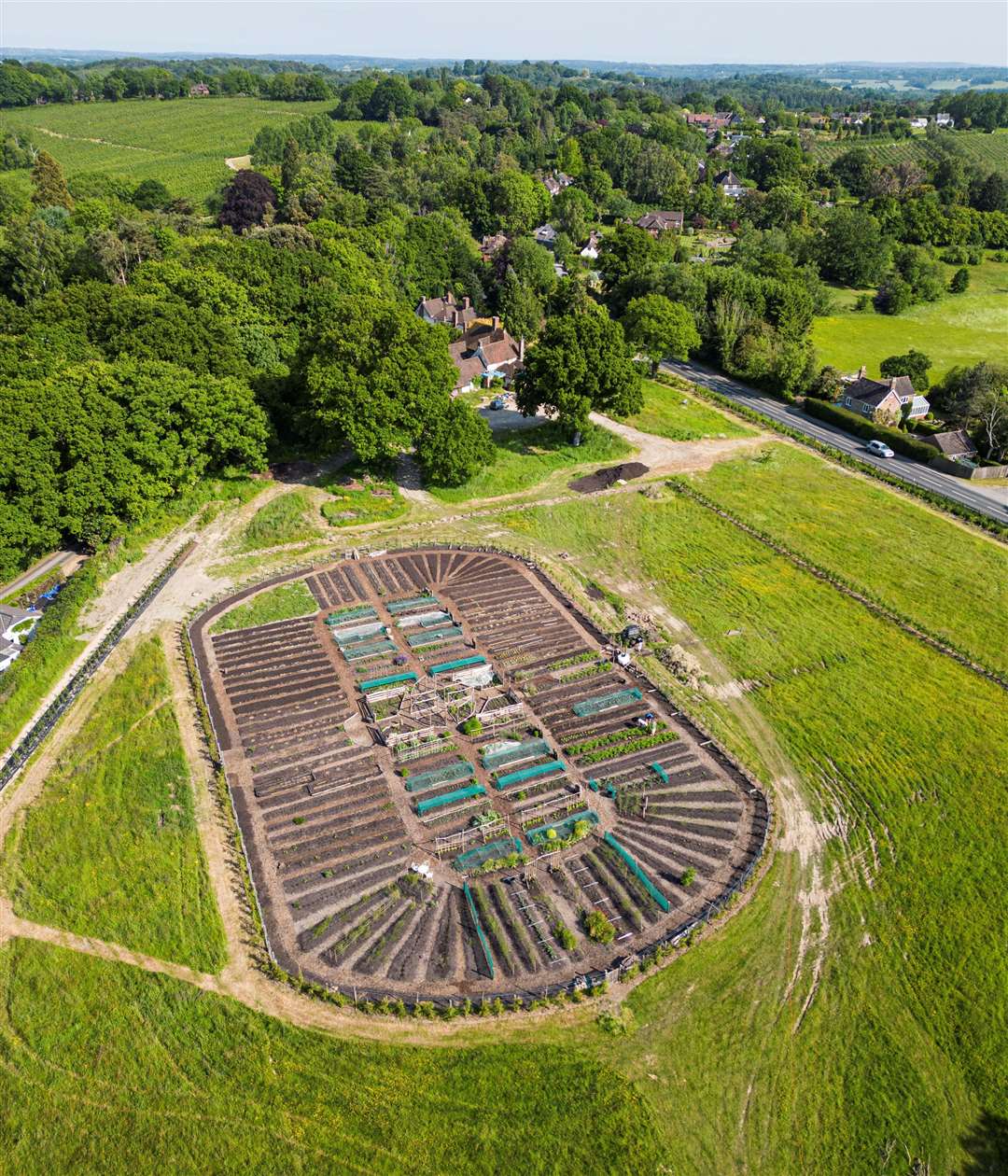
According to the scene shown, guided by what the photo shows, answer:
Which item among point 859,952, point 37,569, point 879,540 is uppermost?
point 37,569

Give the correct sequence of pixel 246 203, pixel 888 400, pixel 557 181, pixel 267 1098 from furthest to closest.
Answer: pixel 557 181 → pixel 246 203 → pixel 888 400 → pixel 267 1098

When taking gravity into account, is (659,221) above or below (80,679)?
above

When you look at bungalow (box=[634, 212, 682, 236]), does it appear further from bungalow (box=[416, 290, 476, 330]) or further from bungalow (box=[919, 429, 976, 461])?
bungalow (box=[919, 429, 976, 461])

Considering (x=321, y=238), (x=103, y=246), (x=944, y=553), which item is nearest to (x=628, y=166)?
(x=321, y=238)

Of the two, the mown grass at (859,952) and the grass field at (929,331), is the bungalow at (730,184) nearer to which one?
the grass field at (929,331)

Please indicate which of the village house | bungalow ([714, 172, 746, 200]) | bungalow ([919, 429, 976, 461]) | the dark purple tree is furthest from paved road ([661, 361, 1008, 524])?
bungalow ([714, 172, 746, 200])

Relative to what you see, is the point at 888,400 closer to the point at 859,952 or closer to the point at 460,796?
the point at 859,952

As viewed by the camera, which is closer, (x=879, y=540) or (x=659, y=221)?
(x=879, y=540)

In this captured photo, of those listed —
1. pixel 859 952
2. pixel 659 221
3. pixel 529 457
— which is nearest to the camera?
pixel 859 952

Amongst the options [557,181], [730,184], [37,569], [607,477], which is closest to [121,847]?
[37,569]
